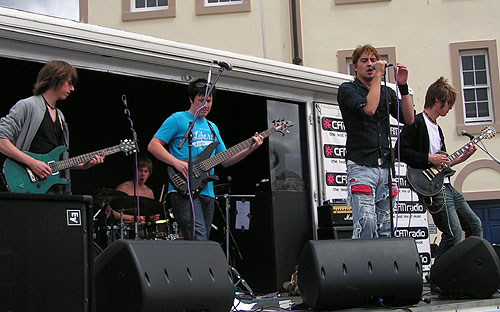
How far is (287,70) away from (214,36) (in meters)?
8.13

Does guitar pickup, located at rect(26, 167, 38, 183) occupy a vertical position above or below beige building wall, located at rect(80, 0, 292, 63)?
below

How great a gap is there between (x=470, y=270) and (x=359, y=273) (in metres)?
1.07

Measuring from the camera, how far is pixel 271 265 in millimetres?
7160

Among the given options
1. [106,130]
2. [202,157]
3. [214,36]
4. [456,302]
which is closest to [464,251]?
[456,302]

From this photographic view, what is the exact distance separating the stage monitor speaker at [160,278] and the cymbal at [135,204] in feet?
9.62

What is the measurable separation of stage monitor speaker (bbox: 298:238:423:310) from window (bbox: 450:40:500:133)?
33.7 ft

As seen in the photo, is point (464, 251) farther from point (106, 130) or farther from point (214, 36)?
point (214, 36)

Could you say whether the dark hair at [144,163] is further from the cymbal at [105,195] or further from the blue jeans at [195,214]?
the blue jeans at [195,214]

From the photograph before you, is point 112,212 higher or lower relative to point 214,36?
lower

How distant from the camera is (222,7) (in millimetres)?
15016

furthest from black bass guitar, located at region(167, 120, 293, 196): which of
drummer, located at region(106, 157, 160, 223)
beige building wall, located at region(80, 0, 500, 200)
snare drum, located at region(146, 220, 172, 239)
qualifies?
beige building wall, located at region(80, 0, 500, 200)

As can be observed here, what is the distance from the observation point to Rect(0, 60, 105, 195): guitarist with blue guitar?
477 cm

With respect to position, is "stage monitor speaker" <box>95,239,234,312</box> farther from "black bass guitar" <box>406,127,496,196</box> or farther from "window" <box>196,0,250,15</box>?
"window" <box>196,0,250,15</box>

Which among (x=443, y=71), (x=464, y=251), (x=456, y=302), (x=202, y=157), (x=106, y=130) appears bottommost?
(x=456, y=302)
